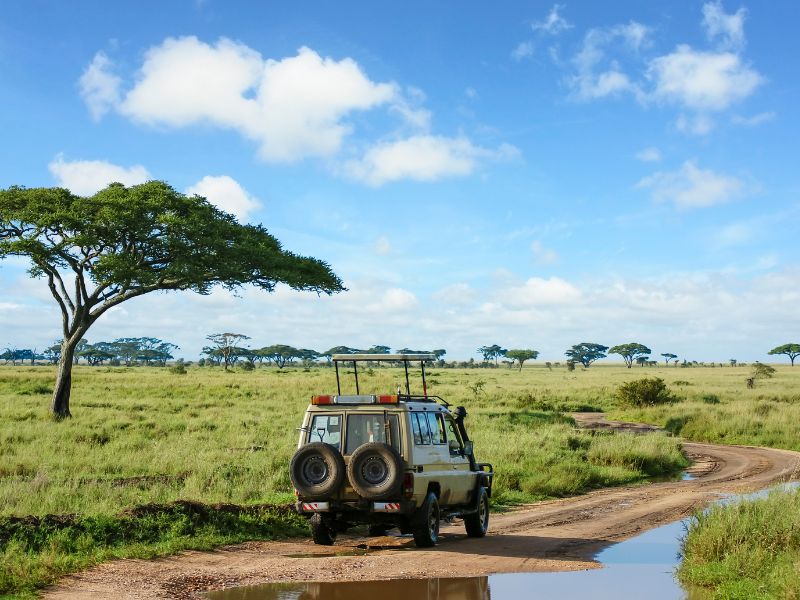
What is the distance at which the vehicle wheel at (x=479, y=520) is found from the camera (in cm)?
1385

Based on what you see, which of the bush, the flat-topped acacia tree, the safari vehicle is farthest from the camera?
the bush

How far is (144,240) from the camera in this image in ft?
109

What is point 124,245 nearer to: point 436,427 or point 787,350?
point 436,427

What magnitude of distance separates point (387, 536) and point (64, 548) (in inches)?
206

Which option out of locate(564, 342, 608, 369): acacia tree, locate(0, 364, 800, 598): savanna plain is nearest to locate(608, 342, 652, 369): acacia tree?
locate(564, 342, 608, 369): acacia tree

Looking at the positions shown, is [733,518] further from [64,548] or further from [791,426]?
[791,426]

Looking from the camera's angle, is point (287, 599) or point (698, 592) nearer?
point (287, 599)

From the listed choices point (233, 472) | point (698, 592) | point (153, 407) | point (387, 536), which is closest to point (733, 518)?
point (698, 592)

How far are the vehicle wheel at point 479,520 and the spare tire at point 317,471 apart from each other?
2.94 metres

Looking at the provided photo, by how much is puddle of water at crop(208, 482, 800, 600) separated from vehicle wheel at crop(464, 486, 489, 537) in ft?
9.16

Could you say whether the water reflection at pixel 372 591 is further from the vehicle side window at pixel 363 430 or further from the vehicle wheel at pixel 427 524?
the vehicle side window at pixel 363 430

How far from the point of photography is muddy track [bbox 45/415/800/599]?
10.2m

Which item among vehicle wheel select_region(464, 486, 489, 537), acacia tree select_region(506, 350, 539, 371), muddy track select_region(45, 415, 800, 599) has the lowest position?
muddy track select_region(45, 415, 800, 599)

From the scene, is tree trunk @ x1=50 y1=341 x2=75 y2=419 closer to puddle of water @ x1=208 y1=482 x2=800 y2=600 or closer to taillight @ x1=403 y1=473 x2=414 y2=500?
taillight @ x1=403 y1=473 x2=414 y2=500
